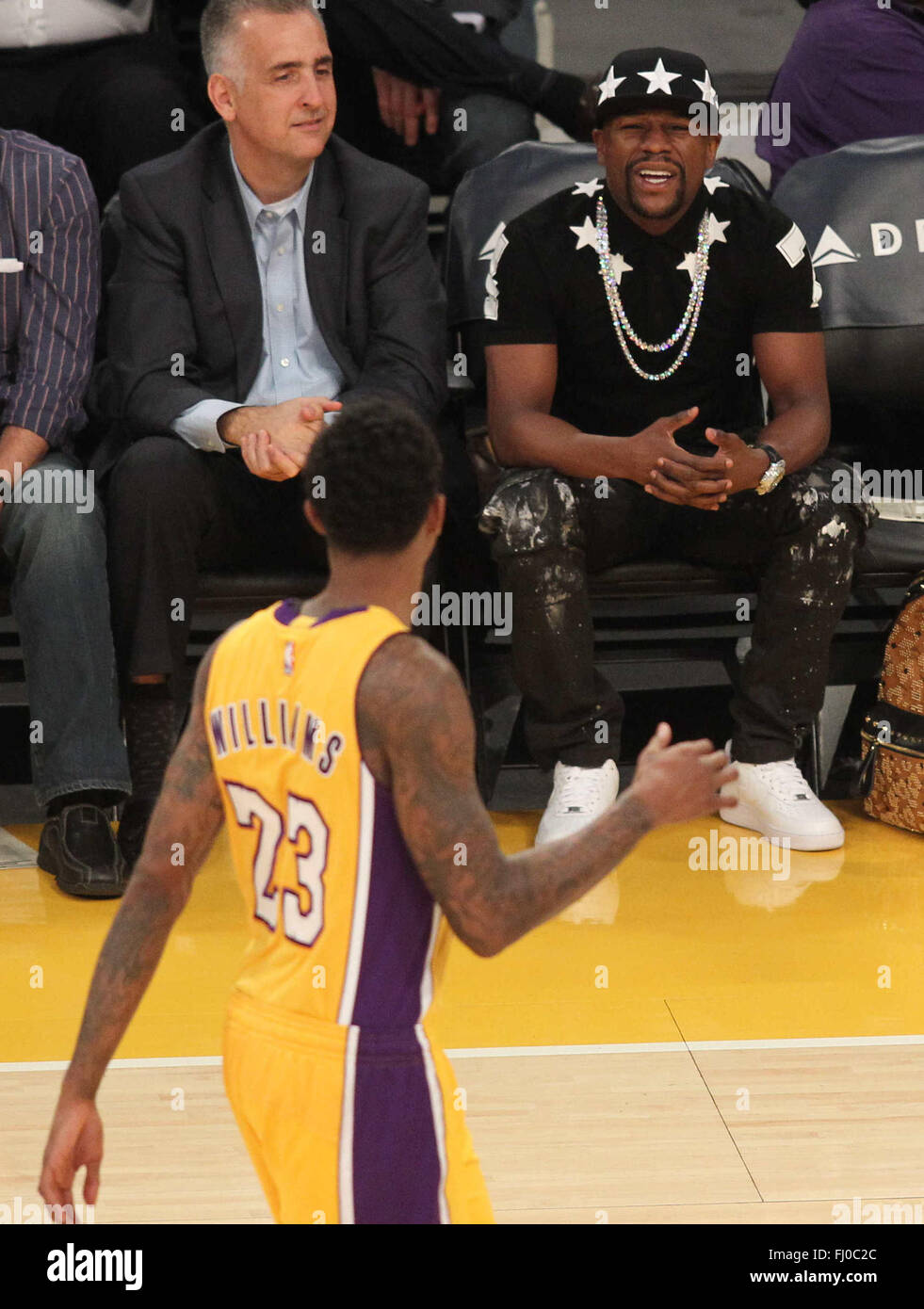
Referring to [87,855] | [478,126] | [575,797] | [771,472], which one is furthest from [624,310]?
[87,855]

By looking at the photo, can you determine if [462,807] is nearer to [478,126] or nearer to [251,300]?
[251,300]

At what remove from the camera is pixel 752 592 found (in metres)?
3.94

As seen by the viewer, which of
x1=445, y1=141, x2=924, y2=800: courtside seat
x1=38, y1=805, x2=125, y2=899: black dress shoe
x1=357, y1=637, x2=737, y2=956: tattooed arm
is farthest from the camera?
x1=445, y1=141, x2=924, y2=800: courtside seat

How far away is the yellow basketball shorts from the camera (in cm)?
160

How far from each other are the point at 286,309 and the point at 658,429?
896 mm

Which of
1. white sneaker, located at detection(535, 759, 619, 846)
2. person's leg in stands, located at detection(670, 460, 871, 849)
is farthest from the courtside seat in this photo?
white sneaker, located at detection(535, 759, 619, 846)

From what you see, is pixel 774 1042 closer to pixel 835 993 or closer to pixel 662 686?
pixel 835 993

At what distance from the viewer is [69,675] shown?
354 cm

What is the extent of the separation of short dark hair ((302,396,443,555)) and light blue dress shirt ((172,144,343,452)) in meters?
2.29

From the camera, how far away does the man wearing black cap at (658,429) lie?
12.2 ft

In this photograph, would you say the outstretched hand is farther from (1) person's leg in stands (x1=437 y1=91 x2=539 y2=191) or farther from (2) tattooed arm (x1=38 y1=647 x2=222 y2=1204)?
(1) person's leg in stands (x1=437 y1=91 x2=539 y2=191)

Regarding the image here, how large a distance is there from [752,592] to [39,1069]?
1943 millimetres

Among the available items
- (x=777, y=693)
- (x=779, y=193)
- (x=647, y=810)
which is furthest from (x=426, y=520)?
(x=779, y=193)

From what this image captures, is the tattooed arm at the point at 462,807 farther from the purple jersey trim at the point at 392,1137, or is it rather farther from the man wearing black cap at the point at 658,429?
the man wearing black cap at the point at 658,429
